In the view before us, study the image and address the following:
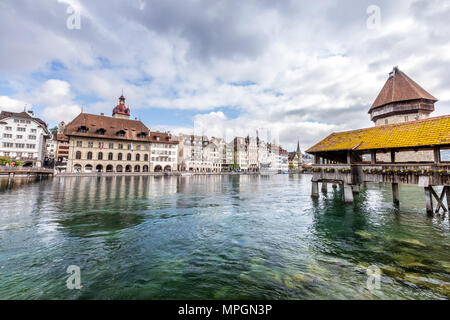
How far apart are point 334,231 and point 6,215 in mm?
20016

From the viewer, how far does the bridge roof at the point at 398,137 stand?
1266cm

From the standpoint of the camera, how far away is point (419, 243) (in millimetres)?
9156

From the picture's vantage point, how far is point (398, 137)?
47.9 feet

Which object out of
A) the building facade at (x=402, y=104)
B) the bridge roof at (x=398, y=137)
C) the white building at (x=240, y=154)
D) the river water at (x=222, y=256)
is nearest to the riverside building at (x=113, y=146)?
the white building at (x=240, y=154)

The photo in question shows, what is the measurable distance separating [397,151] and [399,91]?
145 ft

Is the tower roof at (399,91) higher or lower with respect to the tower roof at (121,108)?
lower

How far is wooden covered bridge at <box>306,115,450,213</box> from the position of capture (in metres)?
12.8

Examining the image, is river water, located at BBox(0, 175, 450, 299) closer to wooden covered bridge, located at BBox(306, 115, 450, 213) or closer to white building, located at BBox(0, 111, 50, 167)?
wooden covered bridge, located at BBox(306, 115, 450, 213)

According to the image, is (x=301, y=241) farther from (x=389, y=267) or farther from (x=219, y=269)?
(x=219, y=269)

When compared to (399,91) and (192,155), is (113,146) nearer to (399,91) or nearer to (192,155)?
(192,155)

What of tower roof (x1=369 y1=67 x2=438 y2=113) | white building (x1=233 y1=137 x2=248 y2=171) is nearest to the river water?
tower roof (x1=369 y1=67 x2=438 y2=113)

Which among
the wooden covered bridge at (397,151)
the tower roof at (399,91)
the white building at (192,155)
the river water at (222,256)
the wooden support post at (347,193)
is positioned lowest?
the river water at (222,256)

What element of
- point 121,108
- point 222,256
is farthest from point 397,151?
point 121,108

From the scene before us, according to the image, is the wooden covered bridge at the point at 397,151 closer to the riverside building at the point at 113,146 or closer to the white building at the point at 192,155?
the riverside building at the point at 113,146
